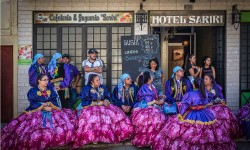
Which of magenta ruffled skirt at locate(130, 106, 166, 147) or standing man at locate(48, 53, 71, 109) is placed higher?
standing man at locate(48, 53, 71, 109)

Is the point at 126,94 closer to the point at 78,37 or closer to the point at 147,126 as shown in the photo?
the point at 147,126

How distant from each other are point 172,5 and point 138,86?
3058 mm

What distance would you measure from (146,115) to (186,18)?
4011mm

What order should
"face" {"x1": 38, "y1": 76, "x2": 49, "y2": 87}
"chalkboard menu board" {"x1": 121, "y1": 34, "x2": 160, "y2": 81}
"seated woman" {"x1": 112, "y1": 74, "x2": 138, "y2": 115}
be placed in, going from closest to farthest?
1. "face" {"x1": 38, "y1": 76, "x2": 49, "y2": 87}
2. "seated woman" {"x1": 112, "y1": 74, "x2": 138, "y2": 115}
3. "chalkboard menu board" {"x1": 121, "y1": 34, "x2": 160, "y2": 81}

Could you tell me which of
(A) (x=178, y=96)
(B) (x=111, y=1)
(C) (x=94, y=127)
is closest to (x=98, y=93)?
(C) (x=94, y=127)

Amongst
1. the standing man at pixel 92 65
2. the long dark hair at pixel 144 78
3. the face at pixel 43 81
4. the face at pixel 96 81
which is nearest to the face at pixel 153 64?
the long dark hair at pixel 144 78

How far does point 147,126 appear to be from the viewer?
25.9ft

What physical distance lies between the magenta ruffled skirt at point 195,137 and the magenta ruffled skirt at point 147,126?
0.77 meters

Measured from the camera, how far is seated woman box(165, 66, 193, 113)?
8.58m

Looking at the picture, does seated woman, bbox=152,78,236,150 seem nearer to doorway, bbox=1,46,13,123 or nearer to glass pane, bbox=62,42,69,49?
glass pane, bbox=62,42,69,49

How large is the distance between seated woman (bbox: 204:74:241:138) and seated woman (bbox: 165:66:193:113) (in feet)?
1.87

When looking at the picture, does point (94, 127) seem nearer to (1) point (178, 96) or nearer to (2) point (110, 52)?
(1) point (178, 96)

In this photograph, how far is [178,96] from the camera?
28.1ft

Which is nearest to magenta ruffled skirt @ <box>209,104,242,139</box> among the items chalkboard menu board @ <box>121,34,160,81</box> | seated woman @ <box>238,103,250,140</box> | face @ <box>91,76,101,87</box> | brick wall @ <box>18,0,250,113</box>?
seated woman @ <box>238,103,250,140</box>
